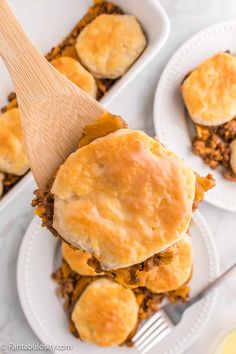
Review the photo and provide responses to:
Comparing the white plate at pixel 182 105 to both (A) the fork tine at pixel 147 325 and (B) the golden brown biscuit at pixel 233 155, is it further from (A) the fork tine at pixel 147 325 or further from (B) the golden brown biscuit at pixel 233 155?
(A) the fork tine at pixel 147 325

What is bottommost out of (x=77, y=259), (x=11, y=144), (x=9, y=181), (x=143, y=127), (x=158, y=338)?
(x=158, y=338)

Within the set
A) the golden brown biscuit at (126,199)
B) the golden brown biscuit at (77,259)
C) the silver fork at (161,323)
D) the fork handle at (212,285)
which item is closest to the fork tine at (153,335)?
the silver fork at (161,323)

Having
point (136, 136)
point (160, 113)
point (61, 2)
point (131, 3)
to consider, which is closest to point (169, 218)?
point (136, 136)

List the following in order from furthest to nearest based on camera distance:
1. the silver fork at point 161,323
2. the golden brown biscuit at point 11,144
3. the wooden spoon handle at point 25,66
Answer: the silver fork at point 161,323 → the golden brown biscuit at point 11,144 → the wooden spoon handle at point 25,66

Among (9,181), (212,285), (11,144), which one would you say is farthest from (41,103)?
(212,285)

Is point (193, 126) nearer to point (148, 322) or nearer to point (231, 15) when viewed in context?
point (231, 15)

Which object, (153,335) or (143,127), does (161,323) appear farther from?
(143,127)

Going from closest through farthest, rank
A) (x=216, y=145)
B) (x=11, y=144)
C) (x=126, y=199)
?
(x=126, y=199), (x=11, y=144), (x=216, y=145)
